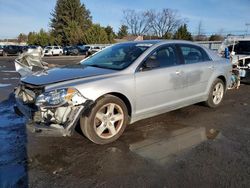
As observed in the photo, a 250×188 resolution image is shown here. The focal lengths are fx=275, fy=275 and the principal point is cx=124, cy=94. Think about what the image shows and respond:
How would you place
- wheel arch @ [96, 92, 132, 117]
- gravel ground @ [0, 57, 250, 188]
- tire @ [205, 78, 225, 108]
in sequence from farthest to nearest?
tire @ [205, 78, 225, 108], wheel arch @ [96, 92, 132, 117], gravel ground @ [0, 57, 250, 188]

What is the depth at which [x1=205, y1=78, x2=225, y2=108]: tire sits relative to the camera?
242 inches

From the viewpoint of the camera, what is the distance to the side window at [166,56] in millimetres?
4964

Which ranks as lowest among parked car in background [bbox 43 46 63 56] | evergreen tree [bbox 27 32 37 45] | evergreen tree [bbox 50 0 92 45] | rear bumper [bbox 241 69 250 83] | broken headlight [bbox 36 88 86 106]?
parked car in background [bbox 43 46 63 56]

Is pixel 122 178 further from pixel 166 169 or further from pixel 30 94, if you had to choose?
pixel 30 94

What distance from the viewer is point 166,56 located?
514 centimetres

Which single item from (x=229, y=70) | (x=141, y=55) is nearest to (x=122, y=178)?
(x=141, y=55)

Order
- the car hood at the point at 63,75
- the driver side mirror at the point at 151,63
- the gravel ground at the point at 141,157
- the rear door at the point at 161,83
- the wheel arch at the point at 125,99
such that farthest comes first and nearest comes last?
the driver side mirror at the point at 151,63 < the rear door at the point at 161,83 < the wheel arch at the point at 125,99 < the car hood at the point at 63,75 < the gravel ground at the point at 141,157

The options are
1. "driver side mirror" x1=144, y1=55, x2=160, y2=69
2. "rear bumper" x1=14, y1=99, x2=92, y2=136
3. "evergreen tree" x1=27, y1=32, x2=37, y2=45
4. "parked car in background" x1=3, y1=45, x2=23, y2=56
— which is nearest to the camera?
"rear bumper" x1=14, y1=99, x2=92, y2=136

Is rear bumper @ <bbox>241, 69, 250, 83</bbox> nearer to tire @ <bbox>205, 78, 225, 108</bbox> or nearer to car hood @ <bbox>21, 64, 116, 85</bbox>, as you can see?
tire @ <bbox>205, 78, 225, 108</bbox>

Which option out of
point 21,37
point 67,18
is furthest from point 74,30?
point 21,37

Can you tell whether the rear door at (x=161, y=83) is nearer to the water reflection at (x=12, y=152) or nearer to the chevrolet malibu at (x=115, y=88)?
the chevrolet malibu at (x=115, y=88)

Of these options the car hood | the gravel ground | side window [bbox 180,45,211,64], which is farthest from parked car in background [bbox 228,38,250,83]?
the car hood

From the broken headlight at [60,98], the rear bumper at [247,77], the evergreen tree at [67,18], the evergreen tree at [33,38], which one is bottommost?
the rear bumper at [247,77]

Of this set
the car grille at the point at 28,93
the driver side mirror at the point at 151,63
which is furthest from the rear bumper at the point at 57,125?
the driver side mirror at the point at 151,63
